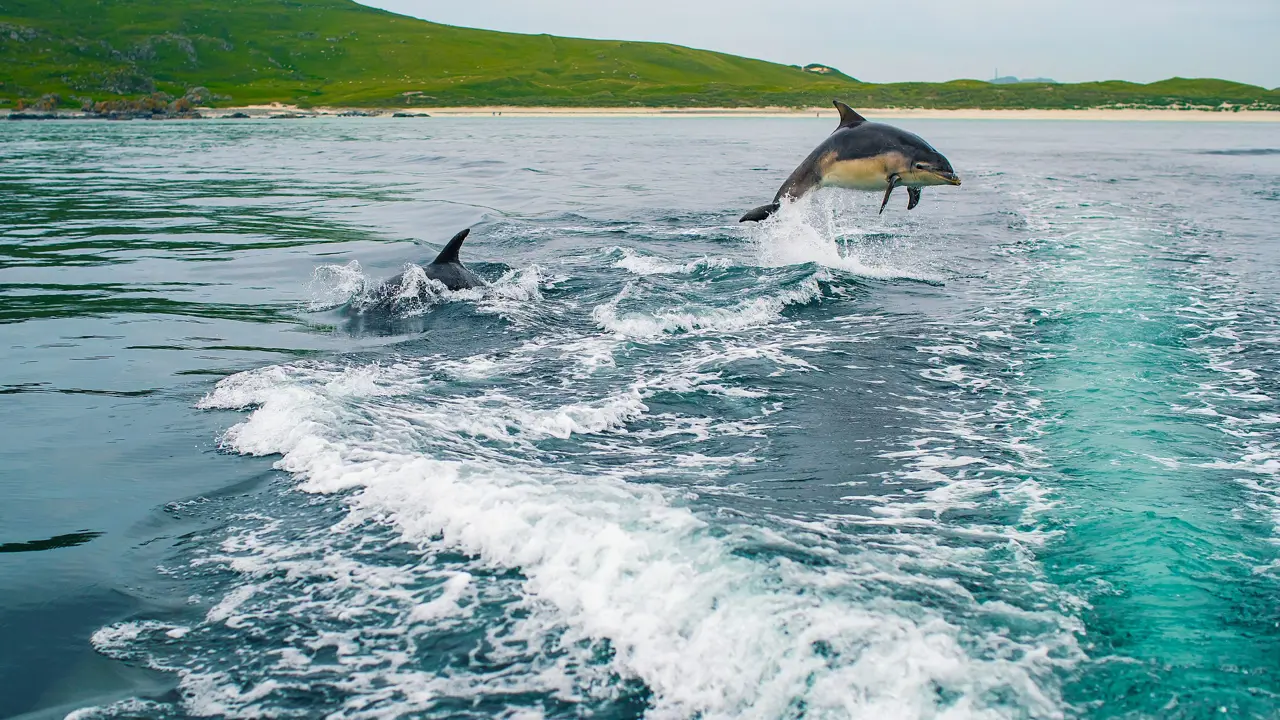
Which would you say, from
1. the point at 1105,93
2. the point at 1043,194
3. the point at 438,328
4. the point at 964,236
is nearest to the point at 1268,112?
the point at 1105,93

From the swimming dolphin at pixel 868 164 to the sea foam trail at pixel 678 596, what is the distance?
712 cm

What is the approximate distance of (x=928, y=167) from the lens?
39.3ft

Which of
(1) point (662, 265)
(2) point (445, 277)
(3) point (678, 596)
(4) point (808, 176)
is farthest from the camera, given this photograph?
(1) point (662, 265)

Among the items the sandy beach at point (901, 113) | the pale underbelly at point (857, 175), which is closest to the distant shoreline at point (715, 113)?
the sandy beach at point (901, 113)

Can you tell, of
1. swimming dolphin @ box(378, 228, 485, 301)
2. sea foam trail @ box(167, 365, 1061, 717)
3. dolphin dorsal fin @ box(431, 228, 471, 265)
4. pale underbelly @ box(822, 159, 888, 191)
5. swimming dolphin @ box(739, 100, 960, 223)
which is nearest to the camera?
sea foam trail @ box(167, 365, 1061, 717)

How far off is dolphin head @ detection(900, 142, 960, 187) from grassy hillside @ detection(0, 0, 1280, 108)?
98.2 m

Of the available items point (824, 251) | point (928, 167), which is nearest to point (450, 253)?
point (824, 251)

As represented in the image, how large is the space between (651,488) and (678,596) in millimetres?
1376

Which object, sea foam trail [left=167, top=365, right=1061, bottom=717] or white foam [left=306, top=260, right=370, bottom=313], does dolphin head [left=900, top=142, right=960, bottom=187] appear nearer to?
white foam [left=306, top=260, right=370, bottom=313]

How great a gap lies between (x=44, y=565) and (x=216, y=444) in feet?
5.95

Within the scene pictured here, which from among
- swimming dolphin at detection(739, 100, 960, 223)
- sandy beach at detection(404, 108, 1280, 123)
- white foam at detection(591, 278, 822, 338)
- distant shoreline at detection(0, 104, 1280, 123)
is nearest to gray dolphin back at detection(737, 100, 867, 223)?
swimming dolphin at detection(739, 100, 960, 223)

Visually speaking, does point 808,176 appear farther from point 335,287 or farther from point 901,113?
point 901,113

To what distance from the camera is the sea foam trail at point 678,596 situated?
3787 millimetres

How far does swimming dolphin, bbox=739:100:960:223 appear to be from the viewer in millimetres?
12086
